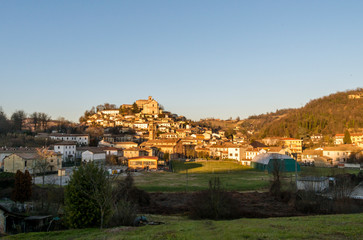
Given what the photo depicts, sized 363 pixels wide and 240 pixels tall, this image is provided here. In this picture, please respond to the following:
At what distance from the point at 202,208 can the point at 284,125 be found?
362 feet

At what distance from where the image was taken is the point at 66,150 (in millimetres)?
62844

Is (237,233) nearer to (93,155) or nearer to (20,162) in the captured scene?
(20,162)

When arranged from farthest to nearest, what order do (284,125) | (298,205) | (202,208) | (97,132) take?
(284,125), (97,132), (298,205), (202,208)

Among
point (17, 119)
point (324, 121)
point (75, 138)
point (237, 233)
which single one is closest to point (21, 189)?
point (237, 233)

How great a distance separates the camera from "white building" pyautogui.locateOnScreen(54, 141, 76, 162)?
61.7 meters

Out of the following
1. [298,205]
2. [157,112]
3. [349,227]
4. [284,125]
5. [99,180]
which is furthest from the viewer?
[157,112]

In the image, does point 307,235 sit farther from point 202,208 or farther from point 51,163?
point 51,163

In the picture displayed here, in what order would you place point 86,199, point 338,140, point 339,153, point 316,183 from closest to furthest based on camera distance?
point 86,199
point 316,183
point 339,153
point 338,140

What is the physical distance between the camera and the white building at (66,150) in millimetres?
61719

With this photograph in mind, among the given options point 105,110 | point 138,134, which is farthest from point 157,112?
point 138,134

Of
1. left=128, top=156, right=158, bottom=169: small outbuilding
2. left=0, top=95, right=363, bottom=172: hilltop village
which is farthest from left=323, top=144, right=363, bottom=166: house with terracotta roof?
left=128, top=156, right=158, bottom=169: small outbuilding

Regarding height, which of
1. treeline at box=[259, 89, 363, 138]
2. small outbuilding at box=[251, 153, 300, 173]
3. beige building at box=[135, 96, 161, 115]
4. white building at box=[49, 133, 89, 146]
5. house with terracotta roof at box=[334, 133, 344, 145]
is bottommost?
small outbuilding at box=[251, 153, 300, 173]

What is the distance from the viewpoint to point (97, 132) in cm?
10044

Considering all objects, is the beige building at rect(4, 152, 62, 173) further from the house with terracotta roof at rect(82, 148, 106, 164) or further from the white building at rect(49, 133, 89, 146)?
the white building at rect(49, 133, 89, 146)
